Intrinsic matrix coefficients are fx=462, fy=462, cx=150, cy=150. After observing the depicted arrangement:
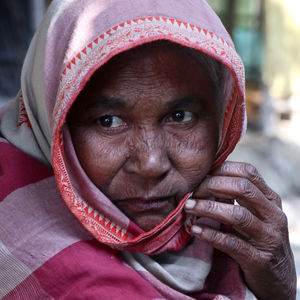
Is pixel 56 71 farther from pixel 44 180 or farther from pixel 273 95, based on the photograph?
pixel 273 95

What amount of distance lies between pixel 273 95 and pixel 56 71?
268 inches

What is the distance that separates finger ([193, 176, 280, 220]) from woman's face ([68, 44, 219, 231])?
0.15ft

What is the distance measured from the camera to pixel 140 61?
1.50m

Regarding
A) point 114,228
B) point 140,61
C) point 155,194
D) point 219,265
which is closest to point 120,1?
point 140,61

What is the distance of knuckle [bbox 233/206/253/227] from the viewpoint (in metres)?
1.57

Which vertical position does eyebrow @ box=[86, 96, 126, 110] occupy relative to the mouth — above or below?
above

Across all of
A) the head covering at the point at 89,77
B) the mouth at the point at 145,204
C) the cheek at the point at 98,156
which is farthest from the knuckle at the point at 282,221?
the cheek at the point at 98,156

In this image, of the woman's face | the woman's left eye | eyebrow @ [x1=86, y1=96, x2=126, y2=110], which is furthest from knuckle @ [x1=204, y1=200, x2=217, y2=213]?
eyebrow @ [x1=86, y1=96, x2=126, y2=110]

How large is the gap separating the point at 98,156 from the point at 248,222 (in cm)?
57

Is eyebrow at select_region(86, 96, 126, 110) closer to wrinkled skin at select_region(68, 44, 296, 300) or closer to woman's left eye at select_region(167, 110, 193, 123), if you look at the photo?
wrinkled skin at select_region(68, 44, 296, 300)

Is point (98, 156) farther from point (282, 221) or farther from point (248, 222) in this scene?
point (282, 221)

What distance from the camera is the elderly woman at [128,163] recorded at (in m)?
1.44

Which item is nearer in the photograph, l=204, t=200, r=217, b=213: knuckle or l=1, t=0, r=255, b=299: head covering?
l=1, t=0, r=255, b=299: head covering

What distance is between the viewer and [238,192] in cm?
159
